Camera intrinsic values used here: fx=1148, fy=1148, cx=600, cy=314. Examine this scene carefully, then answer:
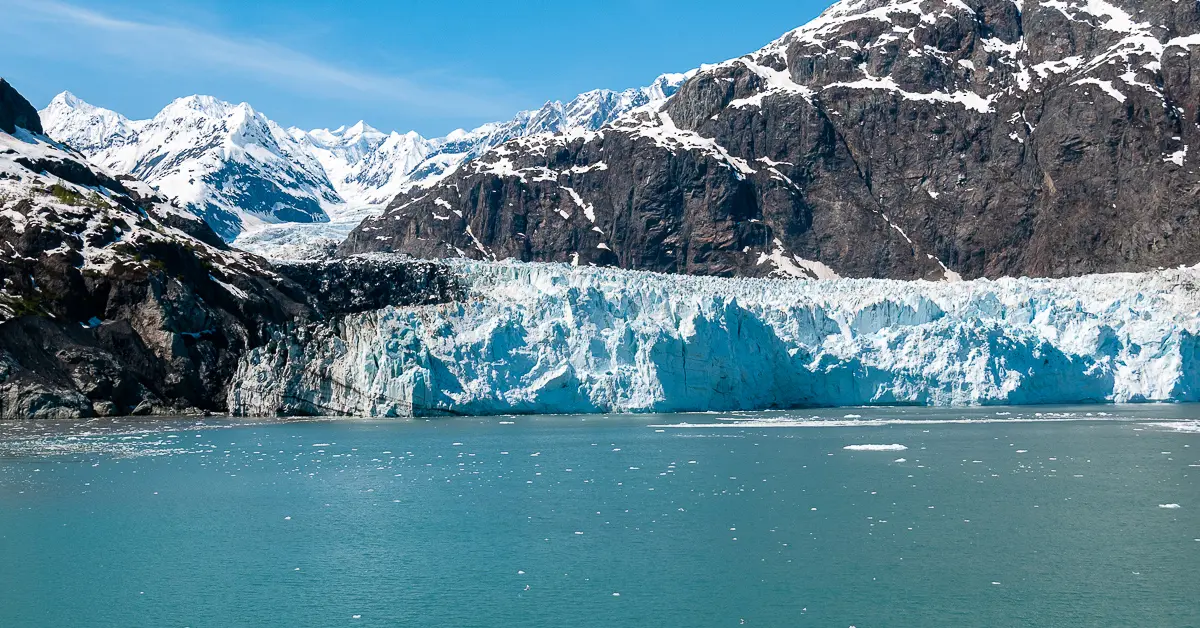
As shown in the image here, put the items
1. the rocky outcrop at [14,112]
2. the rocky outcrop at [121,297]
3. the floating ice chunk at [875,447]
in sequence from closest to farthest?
the floating ice chunk at [875,447] < the rocky outcrop at [121,297] < the rocky outcrop at [14,112]

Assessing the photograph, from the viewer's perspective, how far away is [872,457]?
86.3 ft

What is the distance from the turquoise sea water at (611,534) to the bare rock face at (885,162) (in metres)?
80.8

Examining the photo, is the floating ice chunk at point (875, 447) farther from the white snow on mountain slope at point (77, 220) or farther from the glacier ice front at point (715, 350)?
the white snow on mountain slope at point (77, 220)

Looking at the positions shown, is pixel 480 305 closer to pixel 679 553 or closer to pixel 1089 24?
pixel 679 553

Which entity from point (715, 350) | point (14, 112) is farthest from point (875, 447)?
point (14, 112)

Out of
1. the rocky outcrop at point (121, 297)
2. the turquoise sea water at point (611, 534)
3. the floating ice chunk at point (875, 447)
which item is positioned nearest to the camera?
the turquoise sea water at point (611, 534)

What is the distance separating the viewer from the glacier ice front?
4084 centimetres

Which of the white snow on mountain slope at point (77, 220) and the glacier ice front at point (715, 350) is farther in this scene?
the white snow on mountain slope at point (77, 220)

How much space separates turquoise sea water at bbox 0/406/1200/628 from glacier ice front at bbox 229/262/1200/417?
9.95 metres

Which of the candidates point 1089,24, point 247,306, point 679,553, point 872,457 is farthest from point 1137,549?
point 1089,24

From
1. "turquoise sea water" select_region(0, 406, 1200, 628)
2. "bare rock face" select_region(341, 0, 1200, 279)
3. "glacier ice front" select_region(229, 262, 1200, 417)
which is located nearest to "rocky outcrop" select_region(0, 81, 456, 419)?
"glacier ice front" select_region(229, 262, 1200, 417)

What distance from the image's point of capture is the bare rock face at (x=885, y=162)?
340ft

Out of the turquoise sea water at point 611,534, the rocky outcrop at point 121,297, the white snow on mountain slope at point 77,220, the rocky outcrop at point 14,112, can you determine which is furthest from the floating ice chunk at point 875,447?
the rocky outcrop at point 14,112

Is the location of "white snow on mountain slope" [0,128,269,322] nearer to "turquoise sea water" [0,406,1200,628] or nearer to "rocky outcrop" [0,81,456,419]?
"rocky outcrop" [0,81,456,419]
